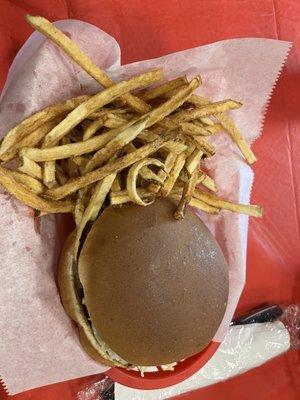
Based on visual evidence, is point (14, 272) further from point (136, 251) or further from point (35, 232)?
point (136, 251)

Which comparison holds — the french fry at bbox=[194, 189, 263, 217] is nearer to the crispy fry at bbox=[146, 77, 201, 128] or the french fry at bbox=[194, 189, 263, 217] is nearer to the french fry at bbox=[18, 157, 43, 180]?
the crispy fry at bbox=[146, 77, 201, 128]

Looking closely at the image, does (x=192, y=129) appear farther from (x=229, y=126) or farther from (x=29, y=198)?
(x=29, y=198)

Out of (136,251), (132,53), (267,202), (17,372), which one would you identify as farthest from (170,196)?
(267,202)

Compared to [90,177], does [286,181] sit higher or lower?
lower

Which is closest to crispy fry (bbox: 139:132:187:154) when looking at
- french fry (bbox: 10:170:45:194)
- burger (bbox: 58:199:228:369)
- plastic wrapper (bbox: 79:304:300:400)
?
burger (bbox: 58:199:228:369)

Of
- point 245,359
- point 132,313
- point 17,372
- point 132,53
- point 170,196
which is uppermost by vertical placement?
point 132,53

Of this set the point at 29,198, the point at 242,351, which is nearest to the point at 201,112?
the point at 29,198
